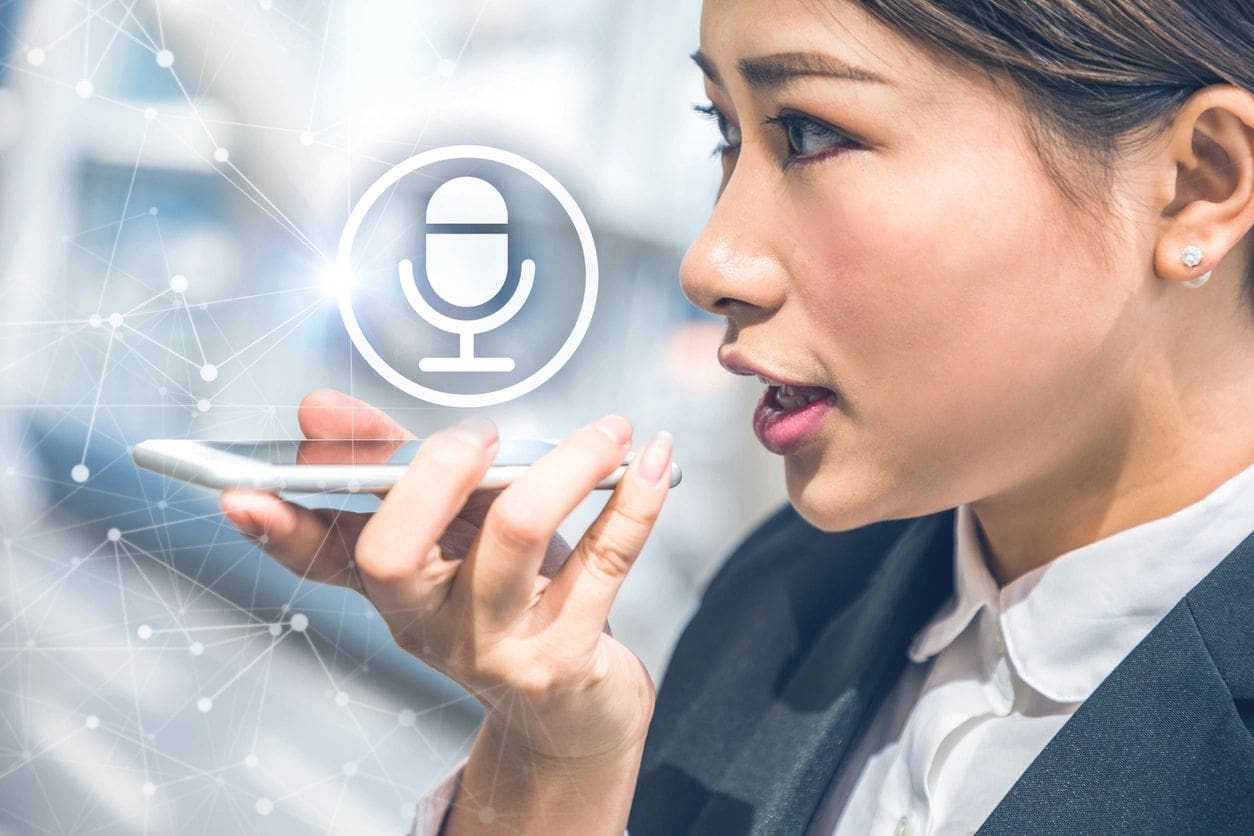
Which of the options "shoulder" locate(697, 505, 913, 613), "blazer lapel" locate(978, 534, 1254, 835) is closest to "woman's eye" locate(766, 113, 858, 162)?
"blazer lapel" locate(978, 534, 1254, 835)

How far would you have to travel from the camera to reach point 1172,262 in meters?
0.68

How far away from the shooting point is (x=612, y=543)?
639mm

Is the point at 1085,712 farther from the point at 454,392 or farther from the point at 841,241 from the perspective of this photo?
the point at 454,392

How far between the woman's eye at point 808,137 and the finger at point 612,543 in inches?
7.9

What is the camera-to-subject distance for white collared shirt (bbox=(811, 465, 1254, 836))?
75 cm

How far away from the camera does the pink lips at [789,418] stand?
0.74 metres

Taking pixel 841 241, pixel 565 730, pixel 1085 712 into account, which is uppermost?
pixel 841 241

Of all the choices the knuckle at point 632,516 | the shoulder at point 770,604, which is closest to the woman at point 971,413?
the knuckle at point 632,516

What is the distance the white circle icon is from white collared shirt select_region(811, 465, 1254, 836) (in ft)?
1.37

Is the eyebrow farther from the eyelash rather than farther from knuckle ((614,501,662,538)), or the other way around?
knuckle ((614,501,662,538))

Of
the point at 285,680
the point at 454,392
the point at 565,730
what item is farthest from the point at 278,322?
the point at 565,730

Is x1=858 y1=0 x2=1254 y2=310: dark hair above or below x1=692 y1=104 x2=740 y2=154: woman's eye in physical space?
above

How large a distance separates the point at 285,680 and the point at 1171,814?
54cm

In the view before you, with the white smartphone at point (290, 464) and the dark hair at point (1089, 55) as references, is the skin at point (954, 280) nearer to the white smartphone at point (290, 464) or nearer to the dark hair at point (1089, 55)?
the dark hair at point (1089, 55)
